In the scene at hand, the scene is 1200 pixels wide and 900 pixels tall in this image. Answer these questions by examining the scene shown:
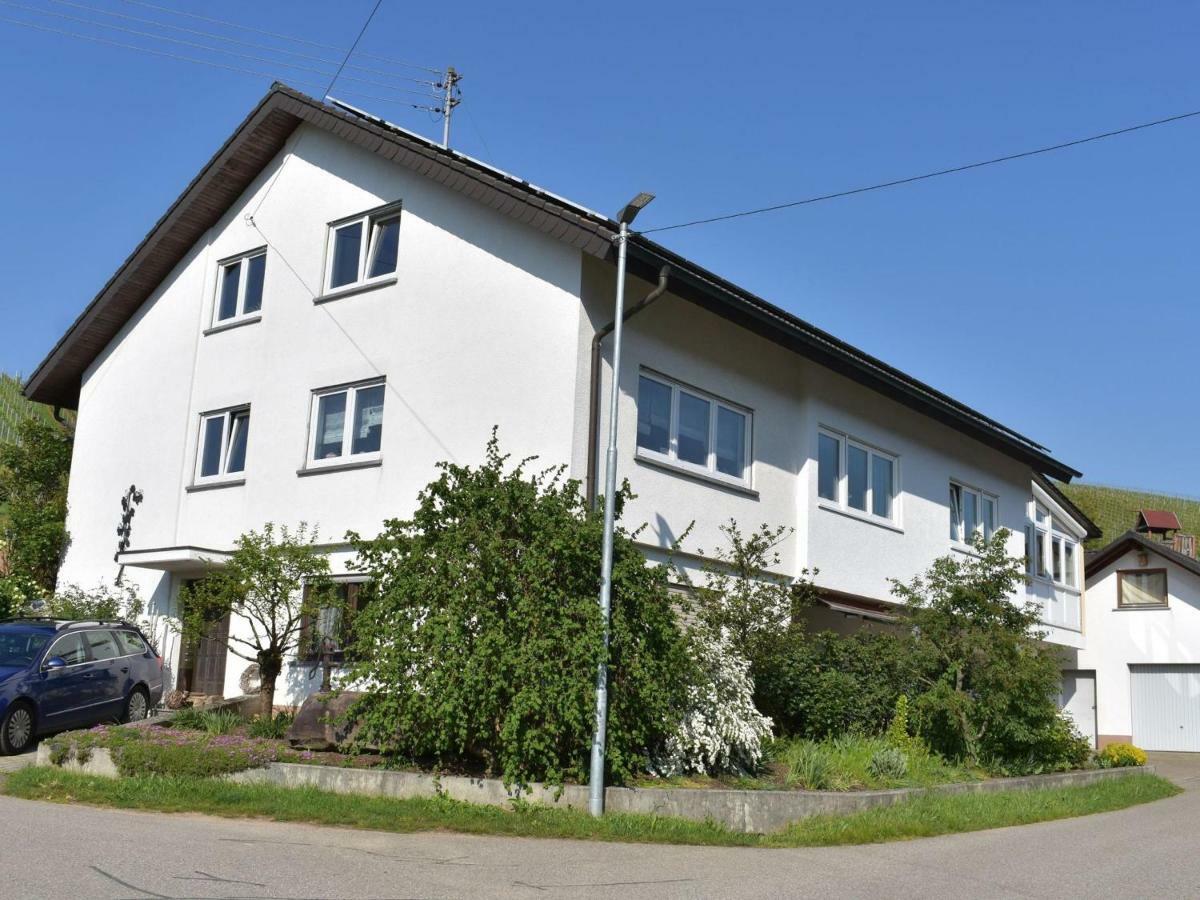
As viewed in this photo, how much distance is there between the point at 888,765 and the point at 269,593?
7.88 meters

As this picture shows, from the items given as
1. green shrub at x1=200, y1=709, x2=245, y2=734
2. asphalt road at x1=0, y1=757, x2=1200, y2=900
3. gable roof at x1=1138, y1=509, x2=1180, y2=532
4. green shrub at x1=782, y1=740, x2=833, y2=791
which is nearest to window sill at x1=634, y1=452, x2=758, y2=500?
green shrub at x1=782, y1=740, x2=833, y2=791

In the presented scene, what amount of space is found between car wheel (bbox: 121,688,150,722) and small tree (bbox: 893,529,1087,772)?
34.6 feet

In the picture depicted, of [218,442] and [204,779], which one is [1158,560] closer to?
[218,442]

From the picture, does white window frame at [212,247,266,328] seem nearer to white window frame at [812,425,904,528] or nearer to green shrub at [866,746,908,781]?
white window frame at [812,425,904,528]

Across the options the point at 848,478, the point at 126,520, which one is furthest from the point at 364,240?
the point at 848,478

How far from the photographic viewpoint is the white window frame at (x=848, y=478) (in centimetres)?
1956

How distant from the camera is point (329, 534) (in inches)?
672

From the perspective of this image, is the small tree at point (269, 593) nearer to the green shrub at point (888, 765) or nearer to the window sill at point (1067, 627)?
the green shrub at point (888, 765)

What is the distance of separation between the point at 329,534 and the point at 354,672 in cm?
525

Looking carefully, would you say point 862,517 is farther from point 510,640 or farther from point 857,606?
point 510,640

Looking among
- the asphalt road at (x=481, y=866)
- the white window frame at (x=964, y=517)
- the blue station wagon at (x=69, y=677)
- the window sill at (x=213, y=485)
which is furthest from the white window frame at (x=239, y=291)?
the white window frame at (x=964, y=517)

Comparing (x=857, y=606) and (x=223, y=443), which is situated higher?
(x=223, y=443)

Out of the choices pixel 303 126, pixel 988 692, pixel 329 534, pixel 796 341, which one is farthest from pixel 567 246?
pixel 988 692

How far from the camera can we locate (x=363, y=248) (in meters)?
18.1
